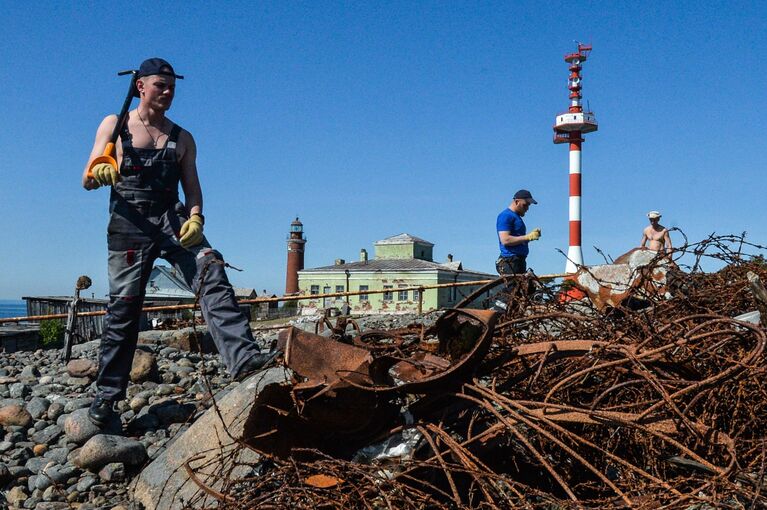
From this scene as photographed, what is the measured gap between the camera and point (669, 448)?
104 inches

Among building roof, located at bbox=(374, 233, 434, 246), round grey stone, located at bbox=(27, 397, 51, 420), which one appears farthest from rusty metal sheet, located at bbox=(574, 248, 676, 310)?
building roof, located at bbox=(374, 233, 434, 246)

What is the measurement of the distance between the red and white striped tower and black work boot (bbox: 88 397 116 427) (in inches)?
1282

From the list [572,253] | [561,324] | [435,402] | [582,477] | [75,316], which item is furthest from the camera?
[572,253]

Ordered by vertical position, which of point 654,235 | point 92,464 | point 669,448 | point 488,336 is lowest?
point 92,464

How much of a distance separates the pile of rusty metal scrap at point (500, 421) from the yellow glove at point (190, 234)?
4.19 feet

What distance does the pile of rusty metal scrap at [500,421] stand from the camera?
221 centimetres

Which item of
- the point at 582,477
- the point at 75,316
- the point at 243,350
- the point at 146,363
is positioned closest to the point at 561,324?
the point at 582,477

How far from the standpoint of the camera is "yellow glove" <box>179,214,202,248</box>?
3701 millimetres

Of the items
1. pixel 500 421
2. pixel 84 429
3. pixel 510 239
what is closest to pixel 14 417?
pixel 84 429

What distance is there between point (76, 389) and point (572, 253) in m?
32.5

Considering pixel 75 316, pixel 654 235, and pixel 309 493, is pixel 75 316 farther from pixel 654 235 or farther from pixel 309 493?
pixel 654 235

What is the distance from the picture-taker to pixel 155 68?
13.0ft

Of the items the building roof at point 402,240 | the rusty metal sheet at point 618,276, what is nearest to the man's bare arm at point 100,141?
the rusty metal sheet at point 618,276

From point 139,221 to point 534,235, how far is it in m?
4.56
